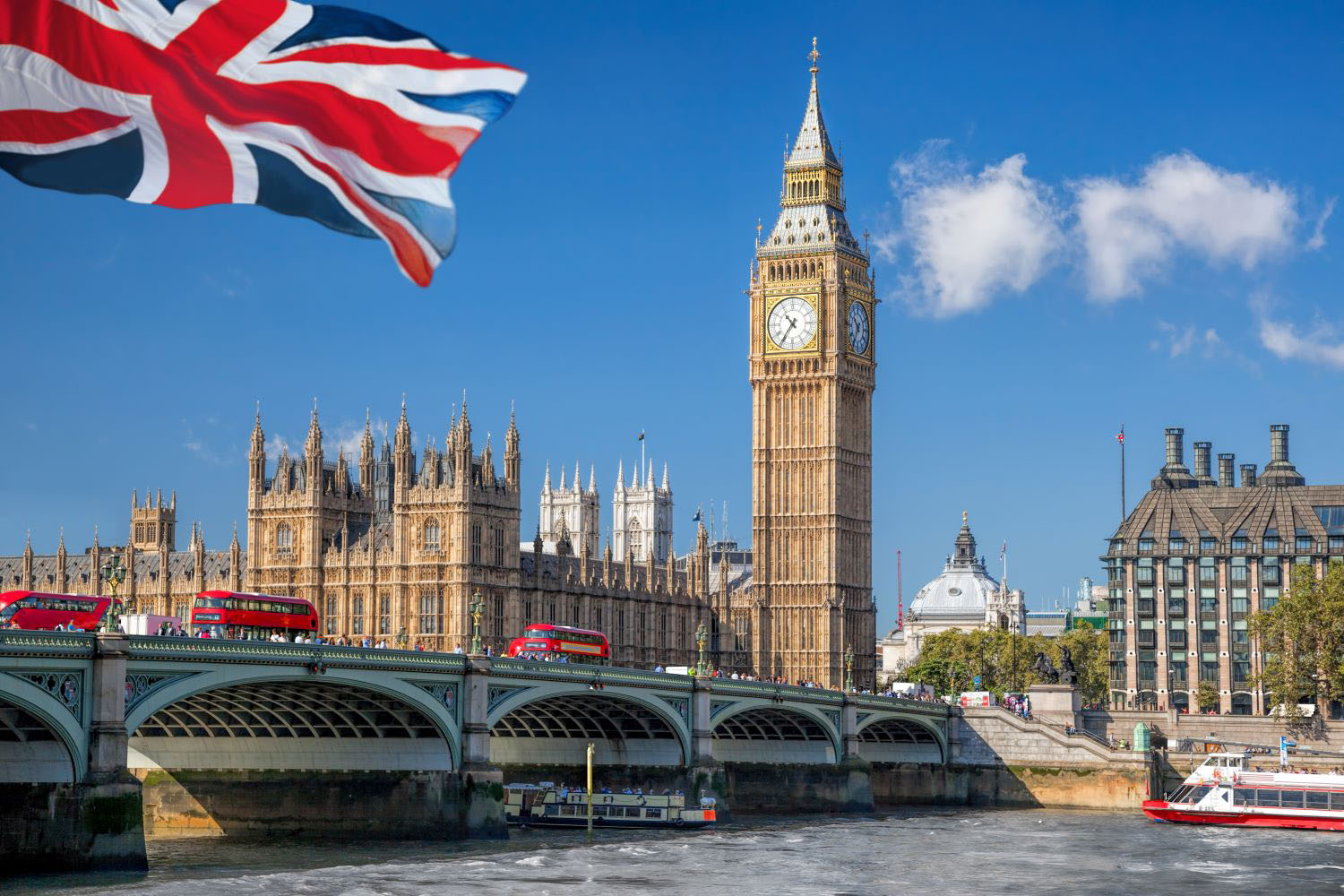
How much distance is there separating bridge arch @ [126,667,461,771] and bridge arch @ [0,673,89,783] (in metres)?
8.68

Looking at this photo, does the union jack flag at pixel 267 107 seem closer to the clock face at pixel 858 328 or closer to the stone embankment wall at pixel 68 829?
the stone embankment wall at pixel 68 829

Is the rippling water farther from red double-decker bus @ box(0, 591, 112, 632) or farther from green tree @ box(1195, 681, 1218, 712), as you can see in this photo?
green tree @ box(1195, 681, 1218, 712)

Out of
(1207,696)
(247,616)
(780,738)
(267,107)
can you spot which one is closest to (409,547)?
(780,738)

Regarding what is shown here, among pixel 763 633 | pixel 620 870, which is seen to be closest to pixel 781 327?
Result: pixel 763 633

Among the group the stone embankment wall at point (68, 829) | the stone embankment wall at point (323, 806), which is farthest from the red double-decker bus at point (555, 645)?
the stone embankment wall at point (68, 829)

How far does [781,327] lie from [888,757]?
4497 cm

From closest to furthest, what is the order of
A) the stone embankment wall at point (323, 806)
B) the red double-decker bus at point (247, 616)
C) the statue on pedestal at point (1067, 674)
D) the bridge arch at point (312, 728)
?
the bridge arch at point (312, 728) → the stone embankment wall at point (323, 806) → the red double-decker bus at point (247, 616) → the statue on pedestal at point (1067, 674)

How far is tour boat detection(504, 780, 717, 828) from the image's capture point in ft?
266

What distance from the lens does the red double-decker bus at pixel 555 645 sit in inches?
3455

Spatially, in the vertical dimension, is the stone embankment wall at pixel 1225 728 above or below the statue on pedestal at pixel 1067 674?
below

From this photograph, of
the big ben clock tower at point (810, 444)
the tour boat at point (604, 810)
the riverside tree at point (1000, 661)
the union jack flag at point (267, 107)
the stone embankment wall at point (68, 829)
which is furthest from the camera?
the riverside tree at point (1000, 661)

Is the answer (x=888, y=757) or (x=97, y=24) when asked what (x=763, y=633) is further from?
(x=97, y=24)

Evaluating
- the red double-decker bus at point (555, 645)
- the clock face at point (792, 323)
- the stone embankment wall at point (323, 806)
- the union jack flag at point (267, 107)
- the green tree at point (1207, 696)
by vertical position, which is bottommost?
the stone embankment wall at point (323, 806)

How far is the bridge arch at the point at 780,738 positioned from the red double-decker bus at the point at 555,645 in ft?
28.2
